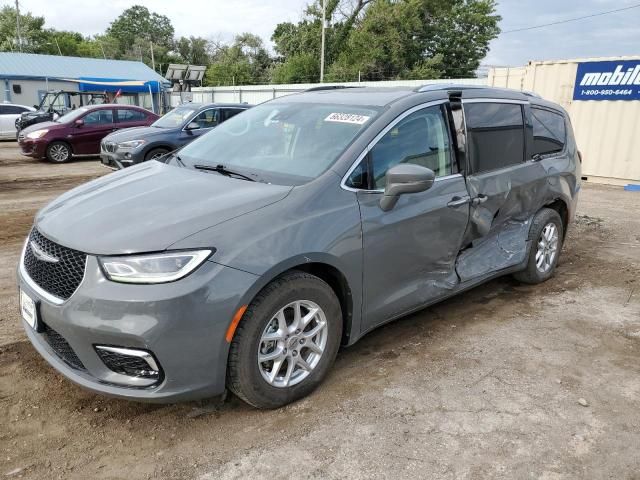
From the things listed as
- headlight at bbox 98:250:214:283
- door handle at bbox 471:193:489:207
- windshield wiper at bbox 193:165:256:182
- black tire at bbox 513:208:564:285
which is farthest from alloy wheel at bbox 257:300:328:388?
black tire at bbox 513:208:564:285

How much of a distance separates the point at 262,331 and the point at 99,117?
13.4m

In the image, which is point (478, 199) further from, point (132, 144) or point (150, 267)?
point (132, 144)

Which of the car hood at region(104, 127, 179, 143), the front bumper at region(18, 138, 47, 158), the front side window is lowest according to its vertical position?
the front bumper at region(18, 138, 47, 158)

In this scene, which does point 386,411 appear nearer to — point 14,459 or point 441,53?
point 14,459

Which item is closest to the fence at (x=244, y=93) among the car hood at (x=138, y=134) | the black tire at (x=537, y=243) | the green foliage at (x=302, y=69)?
the green foliage at (x=302, y=69)

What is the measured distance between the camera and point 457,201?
12.1ft

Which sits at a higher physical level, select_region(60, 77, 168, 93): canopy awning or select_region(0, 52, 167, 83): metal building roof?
select_region(0, 52, 167, 83): metal building roof

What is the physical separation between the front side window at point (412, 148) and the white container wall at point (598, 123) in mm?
9201

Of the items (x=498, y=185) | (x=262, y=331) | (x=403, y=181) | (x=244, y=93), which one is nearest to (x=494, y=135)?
(x=498, y=185)

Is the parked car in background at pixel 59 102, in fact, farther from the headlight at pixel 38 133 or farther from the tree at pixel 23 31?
the tree at pixel 23 31

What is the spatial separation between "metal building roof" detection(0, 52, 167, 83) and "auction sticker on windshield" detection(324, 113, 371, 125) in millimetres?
39360

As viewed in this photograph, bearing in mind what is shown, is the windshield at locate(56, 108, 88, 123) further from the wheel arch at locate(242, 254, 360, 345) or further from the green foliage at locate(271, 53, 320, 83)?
the green foliage at locate(271, 53, 320, 83)

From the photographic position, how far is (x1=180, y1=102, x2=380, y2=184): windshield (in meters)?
3.22

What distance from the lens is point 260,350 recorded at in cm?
272
